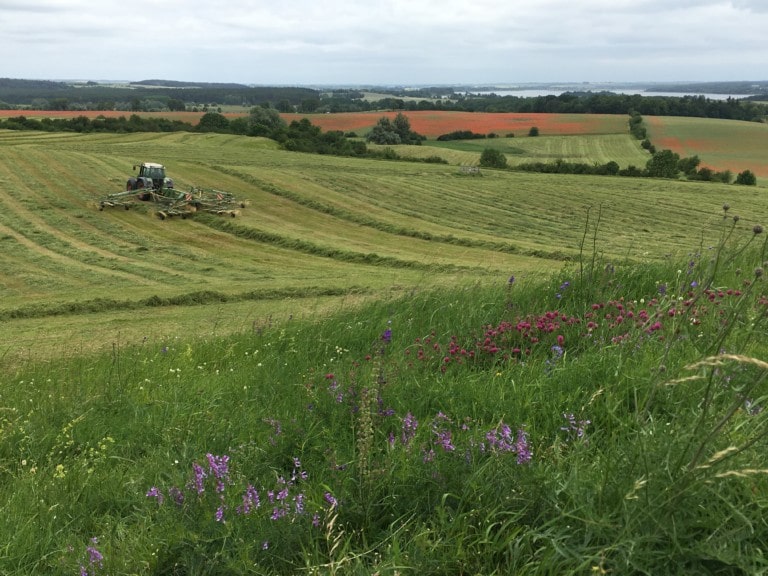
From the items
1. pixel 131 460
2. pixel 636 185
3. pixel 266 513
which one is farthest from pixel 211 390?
pixel 636 185

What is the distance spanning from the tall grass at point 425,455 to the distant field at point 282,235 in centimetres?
234

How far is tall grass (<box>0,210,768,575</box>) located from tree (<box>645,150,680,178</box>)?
4675 centimetres

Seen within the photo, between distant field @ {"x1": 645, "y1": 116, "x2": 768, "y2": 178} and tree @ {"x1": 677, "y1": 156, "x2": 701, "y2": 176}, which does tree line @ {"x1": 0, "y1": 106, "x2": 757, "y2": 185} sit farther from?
distant field @ {"x1": 645, "y1": 116, "x2": 768, "y2": 178}

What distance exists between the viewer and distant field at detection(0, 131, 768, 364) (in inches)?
516

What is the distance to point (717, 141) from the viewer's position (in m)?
63.0

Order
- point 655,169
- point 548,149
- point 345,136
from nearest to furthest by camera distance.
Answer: point 655,169
point 548,149
point 345,136

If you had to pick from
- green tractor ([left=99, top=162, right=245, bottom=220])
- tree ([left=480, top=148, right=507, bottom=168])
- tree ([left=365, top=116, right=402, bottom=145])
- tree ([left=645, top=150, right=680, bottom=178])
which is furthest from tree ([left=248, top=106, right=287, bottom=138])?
green tractor ([left=99, top=162, right=245, bottom=220])

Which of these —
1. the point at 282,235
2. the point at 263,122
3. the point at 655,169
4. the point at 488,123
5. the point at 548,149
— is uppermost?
the point at 488,123

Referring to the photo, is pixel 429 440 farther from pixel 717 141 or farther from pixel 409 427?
pixel 717 141

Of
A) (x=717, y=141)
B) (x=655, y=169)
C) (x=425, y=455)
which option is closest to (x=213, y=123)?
(x=655, y=169)

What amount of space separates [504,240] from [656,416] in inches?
817

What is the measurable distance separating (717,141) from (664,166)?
20.6m

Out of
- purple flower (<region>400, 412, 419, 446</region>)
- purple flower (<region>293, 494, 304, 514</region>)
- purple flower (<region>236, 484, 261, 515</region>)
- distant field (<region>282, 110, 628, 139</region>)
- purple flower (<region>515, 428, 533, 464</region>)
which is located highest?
distant field (<region>282, 110, 628, 139</region>)

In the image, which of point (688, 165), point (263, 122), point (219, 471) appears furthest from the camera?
point (263, 122)
